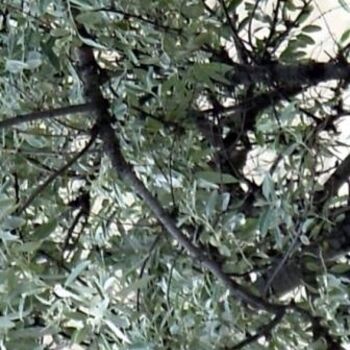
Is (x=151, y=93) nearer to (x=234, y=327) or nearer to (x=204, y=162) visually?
(x=204, y=162)

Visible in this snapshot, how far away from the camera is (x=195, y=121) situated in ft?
2.01

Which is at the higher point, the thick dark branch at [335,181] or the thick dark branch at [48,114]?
the thick dark branch at [48,114]

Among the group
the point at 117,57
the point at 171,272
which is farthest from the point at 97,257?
the point at 117,57

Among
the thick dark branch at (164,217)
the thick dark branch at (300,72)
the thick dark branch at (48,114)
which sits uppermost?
the thick dark branch at (300,72)

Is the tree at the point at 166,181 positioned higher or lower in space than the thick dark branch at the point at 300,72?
lower

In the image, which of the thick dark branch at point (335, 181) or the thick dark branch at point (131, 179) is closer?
the thick dark branch at point (131, 179)

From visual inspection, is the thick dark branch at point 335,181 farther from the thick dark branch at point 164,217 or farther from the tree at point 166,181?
the thick dark branch at point 164,217

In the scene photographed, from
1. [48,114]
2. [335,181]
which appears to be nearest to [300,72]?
[335,181]

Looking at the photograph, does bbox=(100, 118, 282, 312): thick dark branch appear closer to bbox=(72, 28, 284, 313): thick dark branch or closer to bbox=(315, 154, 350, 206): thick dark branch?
bbox=(72, 28, 284, 313): thick dark branch

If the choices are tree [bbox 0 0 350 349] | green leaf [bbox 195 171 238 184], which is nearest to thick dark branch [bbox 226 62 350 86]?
tree [bbox 0 0 350 349]

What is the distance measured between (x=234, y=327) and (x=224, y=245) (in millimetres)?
66

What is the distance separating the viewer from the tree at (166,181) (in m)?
0.55

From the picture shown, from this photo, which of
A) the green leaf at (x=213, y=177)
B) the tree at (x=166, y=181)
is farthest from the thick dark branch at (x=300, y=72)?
the green leaf at (x=213, y=177)

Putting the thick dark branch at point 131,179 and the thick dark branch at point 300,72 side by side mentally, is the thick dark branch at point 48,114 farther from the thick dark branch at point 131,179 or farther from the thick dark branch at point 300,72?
the thick dark branch at point 300,72
